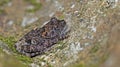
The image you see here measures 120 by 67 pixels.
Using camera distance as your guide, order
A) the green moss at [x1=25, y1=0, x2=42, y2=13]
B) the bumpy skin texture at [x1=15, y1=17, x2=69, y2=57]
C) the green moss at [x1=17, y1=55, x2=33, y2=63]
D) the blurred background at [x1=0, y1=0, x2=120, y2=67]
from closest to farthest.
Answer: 1. the blurred background at [x1=0, y1=0, x2=120, y2=67]
2. the green moss at [x1=17, y1=55, x2=33, y2=63]
3. the bumpy skin texture at [x1=15, y1=17, x2=69, y2=57]
4. the green moss at [x1=25, y1=0, x2=42, y2=13]

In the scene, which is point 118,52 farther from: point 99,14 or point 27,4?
point 27,4

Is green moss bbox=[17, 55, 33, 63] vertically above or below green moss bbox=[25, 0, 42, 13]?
below

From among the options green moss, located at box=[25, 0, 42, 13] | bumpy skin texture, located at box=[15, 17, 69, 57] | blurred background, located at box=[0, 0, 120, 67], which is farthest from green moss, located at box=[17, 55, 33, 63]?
green moss, located at box=[25, 0, 42, 13]

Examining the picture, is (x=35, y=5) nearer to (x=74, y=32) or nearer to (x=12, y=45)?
(x=12, y=45)

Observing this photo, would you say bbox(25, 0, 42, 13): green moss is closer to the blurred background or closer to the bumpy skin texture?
the blurred background

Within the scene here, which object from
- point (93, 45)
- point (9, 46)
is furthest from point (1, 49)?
point (93, 45)

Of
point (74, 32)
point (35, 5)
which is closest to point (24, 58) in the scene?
point (74, 32)
